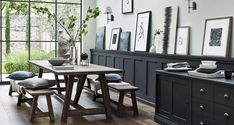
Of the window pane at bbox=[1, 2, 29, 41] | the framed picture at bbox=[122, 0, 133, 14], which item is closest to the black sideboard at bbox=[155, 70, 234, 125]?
the framed picture at bbox=[122, 0, 133, 14]

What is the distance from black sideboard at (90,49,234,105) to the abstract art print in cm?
17

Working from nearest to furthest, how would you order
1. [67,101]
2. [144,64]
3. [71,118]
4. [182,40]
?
[67,101]
[71,118]
[182,40]
[144,64]

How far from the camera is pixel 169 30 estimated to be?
586cm

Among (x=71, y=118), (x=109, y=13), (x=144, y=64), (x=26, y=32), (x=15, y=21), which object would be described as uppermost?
(x=109, y=13)

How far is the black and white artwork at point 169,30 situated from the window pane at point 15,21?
4232 mm

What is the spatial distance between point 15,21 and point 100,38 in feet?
7.12

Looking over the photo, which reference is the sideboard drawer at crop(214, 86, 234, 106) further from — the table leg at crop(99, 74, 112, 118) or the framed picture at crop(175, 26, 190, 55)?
the table leg at crop(99, 74, 112, 118)

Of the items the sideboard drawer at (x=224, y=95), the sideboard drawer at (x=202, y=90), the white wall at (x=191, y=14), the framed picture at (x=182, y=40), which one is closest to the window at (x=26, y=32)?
the white wall at (x=191, y=14)

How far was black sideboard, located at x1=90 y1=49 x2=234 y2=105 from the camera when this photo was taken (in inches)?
215

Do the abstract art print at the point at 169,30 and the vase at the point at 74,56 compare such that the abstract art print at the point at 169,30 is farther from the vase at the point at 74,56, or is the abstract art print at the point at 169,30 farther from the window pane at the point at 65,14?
the window pane at the point at 65,14

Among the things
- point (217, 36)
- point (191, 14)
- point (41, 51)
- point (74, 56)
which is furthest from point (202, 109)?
point (41, 51)

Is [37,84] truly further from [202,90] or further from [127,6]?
[127,6]

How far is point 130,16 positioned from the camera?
24.2 ft

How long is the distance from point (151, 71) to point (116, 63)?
164cm
